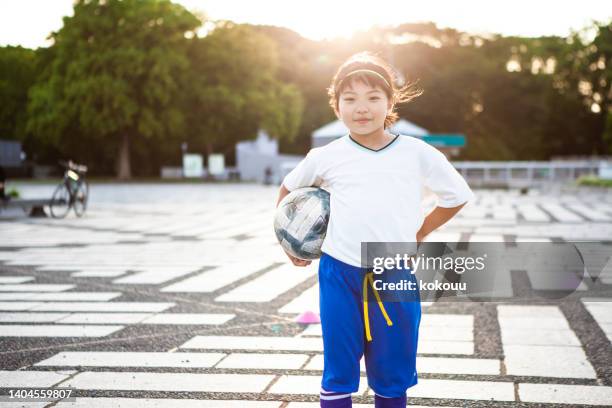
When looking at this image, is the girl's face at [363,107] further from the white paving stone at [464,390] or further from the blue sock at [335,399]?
the white paving stone at [464,390]

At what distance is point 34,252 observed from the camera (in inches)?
450

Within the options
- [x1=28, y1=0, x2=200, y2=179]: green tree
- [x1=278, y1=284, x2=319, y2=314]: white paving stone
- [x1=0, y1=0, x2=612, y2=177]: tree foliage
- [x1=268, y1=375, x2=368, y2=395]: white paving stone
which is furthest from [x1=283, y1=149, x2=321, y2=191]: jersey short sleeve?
[x1=28, y1=0, x2=200, y2=179]: green tree

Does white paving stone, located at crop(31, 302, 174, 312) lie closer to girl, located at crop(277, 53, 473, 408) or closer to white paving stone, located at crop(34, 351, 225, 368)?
white paving stone, located at crop(34, 351, 225, 368)

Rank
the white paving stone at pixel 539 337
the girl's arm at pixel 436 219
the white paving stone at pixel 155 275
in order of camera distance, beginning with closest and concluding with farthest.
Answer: the girl's arm at pixel 436 219 → the white paving stone at pixel 539 337 → the white paving stone at pixel 155 275

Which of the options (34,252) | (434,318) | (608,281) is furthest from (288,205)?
(34,252)

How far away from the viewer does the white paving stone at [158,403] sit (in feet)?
13.4

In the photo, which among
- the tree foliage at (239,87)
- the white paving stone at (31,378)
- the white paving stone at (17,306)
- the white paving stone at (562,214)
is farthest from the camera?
the tree foliage at (239,87)

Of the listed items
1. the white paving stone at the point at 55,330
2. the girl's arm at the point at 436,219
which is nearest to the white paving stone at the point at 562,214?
the white paving stone at the point at 55,330

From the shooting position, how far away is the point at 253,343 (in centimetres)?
550

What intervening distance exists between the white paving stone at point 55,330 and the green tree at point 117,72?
139 ft

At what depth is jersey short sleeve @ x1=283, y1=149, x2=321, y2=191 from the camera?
3.31 metres

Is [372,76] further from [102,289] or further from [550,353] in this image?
[102,289]

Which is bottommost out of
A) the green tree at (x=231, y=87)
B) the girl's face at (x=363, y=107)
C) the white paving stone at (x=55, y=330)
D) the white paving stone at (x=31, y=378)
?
the white paving stone at (x=55, y=330)

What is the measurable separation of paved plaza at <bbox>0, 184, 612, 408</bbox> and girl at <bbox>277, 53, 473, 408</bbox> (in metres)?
0.36
